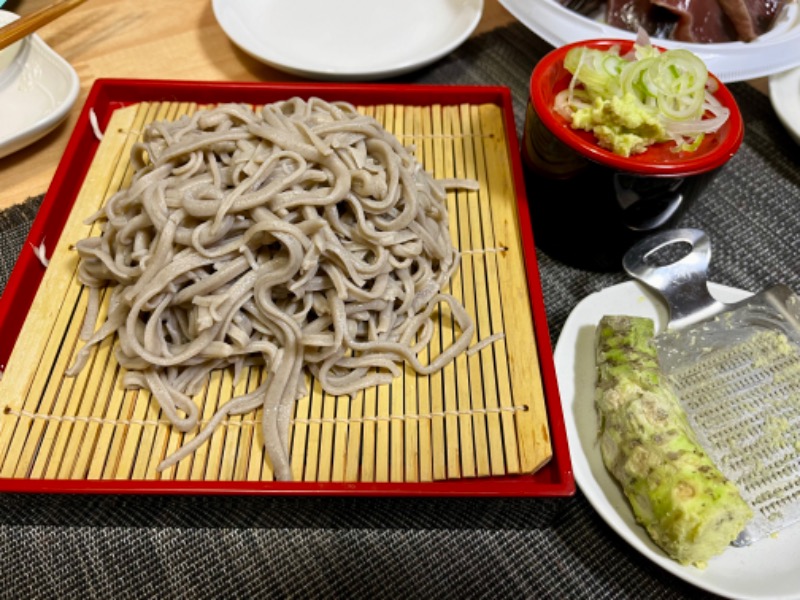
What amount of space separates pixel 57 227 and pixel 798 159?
92.2 inches

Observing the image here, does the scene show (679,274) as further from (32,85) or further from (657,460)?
(32,85)

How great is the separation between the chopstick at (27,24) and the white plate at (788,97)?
2.42m

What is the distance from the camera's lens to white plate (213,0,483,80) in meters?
2.21

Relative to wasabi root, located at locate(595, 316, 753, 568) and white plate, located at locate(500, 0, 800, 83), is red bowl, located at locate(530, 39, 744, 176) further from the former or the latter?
white plate, located at locate(500, 0, 800, 83)

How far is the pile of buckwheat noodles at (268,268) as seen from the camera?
1392mm

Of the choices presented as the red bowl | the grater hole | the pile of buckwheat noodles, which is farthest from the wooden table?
the grater hole

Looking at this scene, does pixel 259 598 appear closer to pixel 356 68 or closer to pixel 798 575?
pixel 798 575

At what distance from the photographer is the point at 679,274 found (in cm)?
166

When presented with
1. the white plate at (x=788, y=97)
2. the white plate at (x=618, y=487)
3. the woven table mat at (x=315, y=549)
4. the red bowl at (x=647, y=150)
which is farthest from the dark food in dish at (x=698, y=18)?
the woven table mat at (x=315, y=549)

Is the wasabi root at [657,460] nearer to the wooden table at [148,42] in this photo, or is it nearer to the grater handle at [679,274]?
the grater handle at [679,274]

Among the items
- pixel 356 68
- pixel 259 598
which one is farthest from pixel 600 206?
pixel 259 598

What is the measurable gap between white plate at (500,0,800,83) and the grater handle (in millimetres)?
782

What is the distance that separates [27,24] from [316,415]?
1.59 m

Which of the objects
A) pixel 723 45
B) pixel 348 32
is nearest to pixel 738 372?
pixel 723 45
